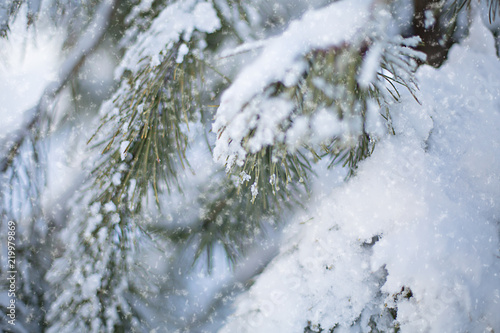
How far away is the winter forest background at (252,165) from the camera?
0.39 metres

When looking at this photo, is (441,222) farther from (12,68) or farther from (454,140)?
(12,68)

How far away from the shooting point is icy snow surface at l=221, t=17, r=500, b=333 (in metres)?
0.52

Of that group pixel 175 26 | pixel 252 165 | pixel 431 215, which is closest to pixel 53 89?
pixel 175 26

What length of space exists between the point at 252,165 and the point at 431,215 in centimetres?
39

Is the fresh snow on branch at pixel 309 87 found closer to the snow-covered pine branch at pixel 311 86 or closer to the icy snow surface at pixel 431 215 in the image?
the snow-covered pine branch at pixel 311 86

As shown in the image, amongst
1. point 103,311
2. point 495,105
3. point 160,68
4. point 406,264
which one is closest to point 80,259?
point 103,311

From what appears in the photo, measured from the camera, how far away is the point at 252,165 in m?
0.44

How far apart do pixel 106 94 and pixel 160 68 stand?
418mm

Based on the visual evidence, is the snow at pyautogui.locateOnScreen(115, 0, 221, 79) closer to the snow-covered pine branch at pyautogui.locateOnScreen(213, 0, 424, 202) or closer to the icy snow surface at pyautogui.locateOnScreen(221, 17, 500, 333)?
the snow-covered pine branch at pyautogui.locateOnScreen(213, 0, 424, 202)

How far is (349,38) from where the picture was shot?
0.37 m

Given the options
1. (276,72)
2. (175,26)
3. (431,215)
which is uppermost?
(175,26)

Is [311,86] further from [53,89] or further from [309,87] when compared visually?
[53,89]

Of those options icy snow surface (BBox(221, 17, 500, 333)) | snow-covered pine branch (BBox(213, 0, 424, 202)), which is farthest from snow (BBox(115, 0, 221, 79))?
icy snow surface (BBox(221, 17, 500, 333))

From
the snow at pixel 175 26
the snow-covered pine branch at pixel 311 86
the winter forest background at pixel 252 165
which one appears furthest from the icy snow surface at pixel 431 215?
the snow at pixel 175 26
